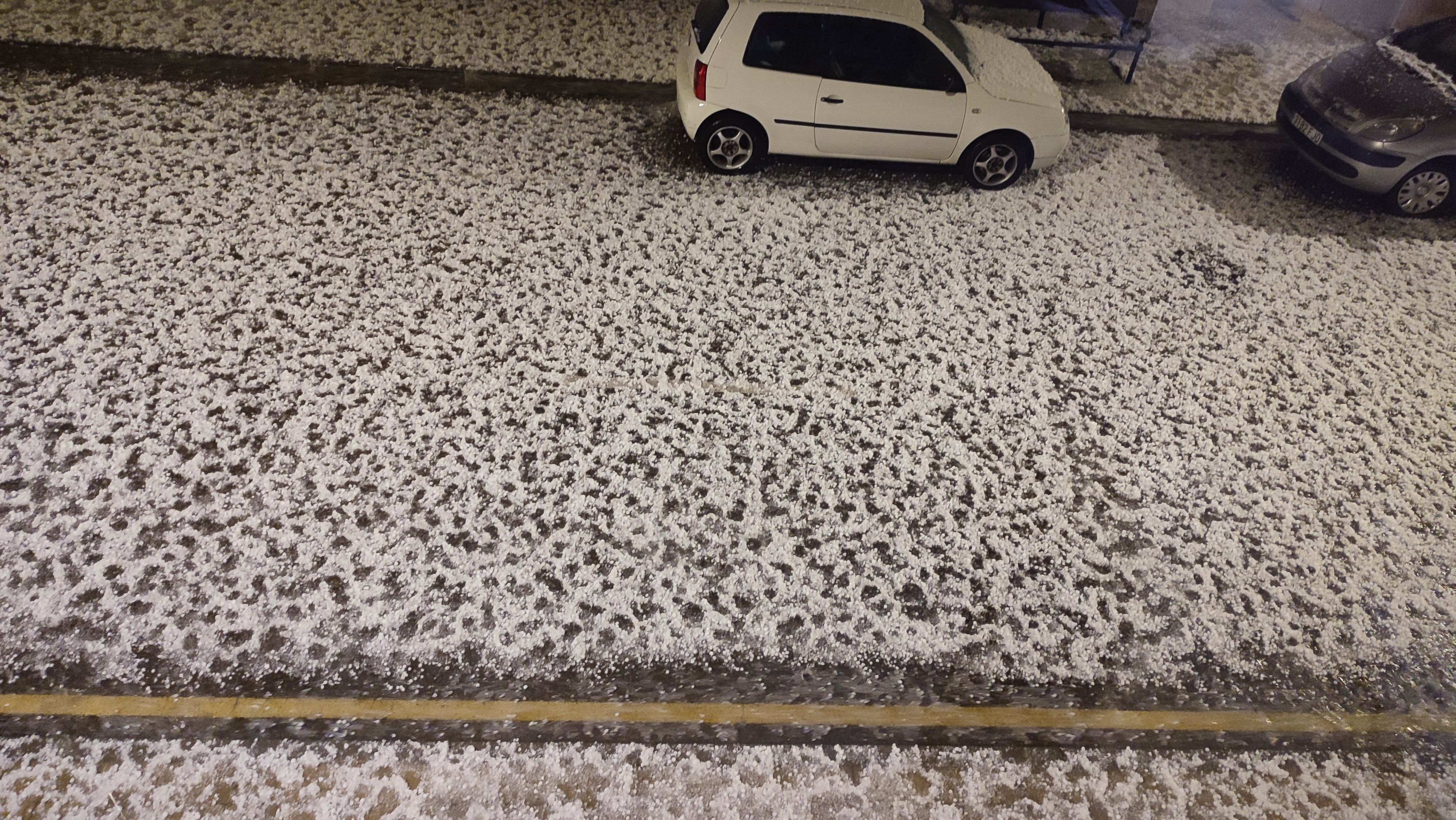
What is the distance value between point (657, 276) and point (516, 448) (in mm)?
1784

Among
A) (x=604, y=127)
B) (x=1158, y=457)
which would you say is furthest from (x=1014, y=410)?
(x=604, y=127)

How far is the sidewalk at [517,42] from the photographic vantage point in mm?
7363

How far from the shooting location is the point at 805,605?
3754 mm

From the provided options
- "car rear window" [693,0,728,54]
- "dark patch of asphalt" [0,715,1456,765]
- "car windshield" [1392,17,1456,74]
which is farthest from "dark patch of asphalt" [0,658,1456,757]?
"car windshield" [1392,17,1456,74]

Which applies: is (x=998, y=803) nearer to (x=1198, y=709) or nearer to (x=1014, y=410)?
(x=1198, y=709)

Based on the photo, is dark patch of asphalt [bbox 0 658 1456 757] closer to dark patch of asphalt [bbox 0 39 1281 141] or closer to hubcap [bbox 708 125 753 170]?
hubcap [bbox 708 125 753 170]

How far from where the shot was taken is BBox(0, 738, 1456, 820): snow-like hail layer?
304 centimetres

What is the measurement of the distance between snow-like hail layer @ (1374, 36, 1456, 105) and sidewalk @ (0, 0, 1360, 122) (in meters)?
1.04

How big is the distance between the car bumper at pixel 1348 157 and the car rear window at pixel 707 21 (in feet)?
17.5

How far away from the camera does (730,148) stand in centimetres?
629

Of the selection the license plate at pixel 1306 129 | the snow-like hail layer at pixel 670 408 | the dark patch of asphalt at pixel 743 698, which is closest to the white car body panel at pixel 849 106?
the snow-like hail layer at pixel 670 408

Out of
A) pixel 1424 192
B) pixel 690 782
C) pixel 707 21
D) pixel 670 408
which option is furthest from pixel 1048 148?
pixel 690 782

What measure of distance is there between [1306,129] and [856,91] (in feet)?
14.0

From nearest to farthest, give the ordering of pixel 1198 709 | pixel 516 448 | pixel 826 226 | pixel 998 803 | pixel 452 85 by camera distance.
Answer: pixel 998 803, pixel 1198 709, pixel 516 448, pixel 826 226, pixel 452 85
